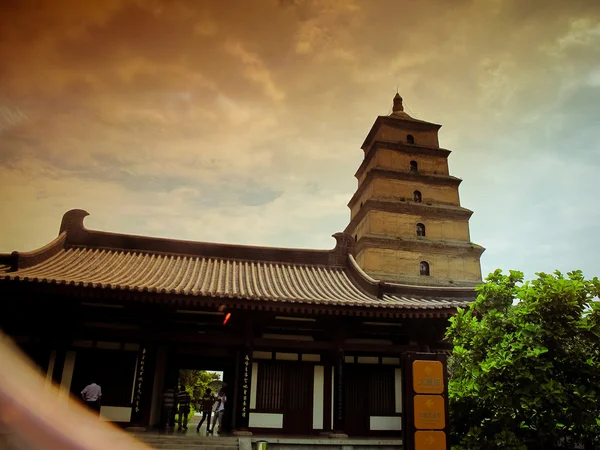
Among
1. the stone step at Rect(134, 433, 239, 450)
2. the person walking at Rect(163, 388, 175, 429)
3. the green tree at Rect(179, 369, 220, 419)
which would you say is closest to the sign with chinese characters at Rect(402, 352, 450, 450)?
the stone step at Rect(134, 433, 239, 450)

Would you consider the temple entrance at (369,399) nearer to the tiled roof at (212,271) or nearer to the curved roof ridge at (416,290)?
the tiled roof at (212,271)

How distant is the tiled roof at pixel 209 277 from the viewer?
38.2 feet

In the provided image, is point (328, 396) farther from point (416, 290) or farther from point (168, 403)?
point (168, 403)

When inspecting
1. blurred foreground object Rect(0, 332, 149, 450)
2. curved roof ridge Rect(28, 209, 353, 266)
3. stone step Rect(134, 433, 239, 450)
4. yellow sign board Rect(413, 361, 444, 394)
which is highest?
curved roof ridge Rect(28, 209, 353, 266)

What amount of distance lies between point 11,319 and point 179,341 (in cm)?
434

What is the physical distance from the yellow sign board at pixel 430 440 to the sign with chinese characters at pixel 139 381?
273 inches

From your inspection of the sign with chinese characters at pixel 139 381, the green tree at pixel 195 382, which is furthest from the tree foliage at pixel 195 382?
the sign with chinese characters at pixel 139 381

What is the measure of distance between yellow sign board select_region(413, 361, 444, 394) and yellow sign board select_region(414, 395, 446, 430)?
124 millimetres

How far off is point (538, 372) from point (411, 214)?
22959 millimetres

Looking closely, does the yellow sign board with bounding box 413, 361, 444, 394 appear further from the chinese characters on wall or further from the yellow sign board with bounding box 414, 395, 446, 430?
the chinese characters on wall

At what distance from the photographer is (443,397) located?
8734 millimetres

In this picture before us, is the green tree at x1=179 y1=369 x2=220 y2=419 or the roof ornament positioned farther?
the roof ornament

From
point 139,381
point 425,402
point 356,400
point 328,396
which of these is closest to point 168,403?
point 139,381

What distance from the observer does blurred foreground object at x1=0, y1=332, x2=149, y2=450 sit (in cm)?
969
